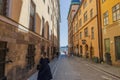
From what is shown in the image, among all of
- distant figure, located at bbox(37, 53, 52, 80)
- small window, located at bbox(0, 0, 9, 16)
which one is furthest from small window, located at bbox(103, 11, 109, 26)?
small window, located at bbox(0, 0, 9, 16)

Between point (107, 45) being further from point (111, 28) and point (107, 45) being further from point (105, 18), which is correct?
point (105, 18)

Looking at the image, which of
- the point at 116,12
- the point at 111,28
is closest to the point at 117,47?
the point at 111,28

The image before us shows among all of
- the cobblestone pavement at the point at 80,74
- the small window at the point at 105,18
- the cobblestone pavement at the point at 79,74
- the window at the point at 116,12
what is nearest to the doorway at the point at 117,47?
the window at the point at 116,12

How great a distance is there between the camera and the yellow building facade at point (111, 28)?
17.2 metres

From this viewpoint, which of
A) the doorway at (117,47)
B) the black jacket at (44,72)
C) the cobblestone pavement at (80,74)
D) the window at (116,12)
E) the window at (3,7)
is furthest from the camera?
the doorway at (117,47)

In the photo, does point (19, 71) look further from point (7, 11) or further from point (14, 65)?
point (7, 11)

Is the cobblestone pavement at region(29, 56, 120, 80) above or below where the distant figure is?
below

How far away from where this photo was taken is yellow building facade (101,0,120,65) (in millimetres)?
17250

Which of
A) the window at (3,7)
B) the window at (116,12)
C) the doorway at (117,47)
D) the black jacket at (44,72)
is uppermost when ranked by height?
the window at (116,12)

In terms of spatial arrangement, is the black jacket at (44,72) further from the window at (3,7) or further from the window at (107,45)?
the window at (107,45)

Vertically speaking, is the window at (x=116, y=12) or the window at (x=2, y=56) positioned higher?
the window at (x=116, y=12)

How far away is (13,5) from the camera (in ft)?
23.9

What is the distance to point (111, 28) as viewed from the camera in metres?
18.7

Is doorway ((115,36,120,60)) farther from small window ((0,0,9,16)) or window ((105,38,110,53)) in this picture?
small window ((0,0,9,16))
